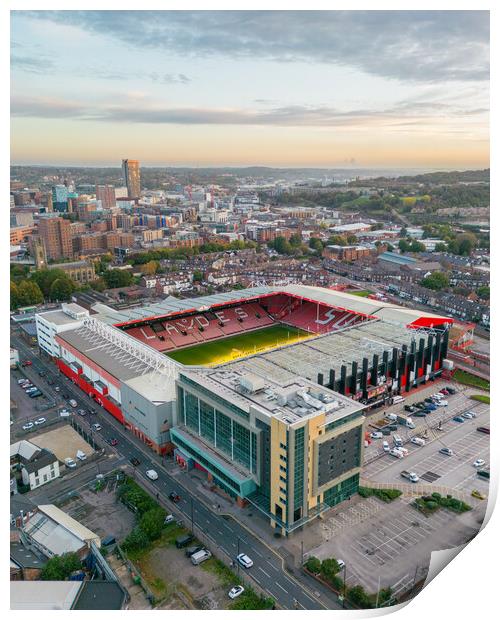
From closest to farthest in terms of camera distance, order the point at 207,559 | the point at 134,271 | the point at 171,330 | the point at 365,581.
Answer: the point at 365,581
the point at 207,559
the point at 171,330
the point at 134,271

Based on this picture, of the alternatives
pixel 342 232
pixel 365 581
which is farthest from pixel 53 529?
pixel 342 232

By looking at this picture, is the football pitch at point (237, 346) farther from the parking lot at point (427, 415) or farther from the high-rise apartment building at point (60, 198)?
the high-rise apartment building at point (60, 198)

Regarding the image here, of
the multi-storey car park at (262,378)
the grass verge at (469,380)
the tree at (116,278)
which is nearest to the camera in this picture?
the multi-storey car park at (262,378)

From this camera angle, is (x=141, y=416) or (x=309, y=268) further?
(x=309, y=268)

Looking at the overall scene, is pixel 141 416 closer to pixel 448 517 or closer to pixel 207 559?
pixel 207 559

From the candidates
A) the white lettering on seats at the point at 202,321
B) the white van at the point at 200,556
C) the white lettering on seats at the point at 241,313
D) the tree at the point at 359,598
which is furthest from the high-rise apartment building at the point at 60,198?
the tree at the point at 359,598

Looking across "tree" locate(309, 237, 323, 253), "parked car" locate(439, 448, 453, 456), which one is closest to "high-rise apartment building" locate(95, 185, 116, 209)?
"tree" locate(309, 237, 323, 253)

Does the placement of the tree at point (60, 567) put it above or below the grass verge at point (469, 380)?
below
